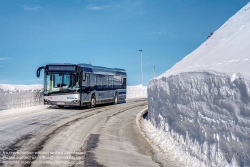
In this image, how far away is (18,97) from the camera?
25469 millimetres

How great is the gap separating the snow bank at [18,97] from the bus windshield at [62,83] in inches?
98.6

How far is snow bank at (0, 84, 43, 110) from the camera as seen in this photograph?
23619 millimetres

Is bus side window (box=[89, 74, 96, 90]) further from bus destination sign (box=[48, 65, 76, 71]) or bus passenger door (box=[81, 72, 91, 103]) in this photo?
bus destination sign (box=[48, 65, 76, 71])

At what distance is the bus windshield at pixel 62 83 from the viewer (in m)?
23.7

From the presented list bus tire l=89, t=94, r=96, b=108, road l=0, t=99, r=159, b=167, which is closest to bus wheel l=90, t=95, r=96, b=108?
bus tire l=89, t=94, r=96, b=108

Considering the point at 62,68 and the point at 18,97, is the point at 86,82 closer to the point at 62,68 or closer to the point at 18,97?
the point at 62,68

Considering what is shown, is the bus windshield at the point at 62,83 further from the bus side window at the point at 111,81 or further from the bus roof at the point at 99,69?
the bus side window at the point at 111,81

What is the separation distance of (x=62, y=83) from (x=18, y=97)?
12.6 ft

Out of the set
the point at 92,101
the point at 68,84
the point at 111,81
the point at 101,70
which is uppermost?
the point at 101,70

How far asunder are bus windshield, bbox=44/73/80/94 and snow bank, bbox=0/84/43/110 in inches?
98.6

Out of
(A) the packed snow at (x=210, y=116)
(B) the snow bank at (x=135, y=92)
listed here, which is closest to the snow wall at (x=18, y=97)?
(A) the packed snow at (x=210, y=116)

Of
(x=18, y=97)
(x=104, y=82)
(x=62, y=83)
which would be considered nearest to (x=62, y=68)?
(x=62, y=83)

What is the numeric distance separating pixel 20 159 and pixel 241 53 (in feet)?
20.4

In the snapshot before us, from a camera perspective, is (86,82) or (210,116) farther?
(86,82)
